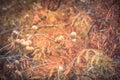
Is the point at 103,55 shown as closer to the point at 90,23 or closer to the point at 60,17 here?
the point at 90,23

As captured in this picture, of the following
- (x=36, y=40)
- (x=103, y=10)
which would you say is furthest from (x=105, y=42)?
(x=36, y=40)

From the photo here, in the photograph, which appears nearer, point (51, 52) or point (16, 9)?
point (51, 52)

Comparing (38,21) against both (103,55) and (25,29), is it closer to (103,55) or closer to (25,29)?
(25,29)

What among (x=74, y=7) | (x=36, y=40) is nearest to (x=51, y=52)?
(x=36, y=40)

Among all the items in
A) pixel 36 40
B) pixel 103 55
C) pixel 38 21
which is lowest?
pixel 103 55

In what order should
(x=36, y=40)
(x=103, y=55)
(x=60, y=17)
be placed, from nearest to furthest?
(x=103, y=55) → (x=36, y=40) → (x=60, y=17)

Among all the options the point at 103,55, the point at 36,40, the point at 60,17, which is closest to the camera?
the point at 103,55

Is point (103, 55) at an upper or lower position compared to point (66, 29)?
lower
